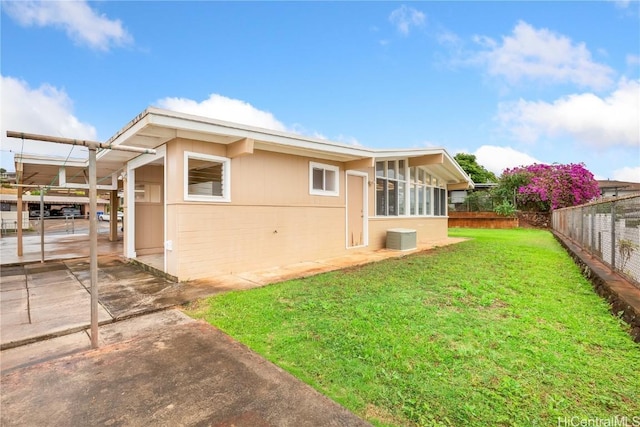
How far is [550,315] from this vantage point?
3.59 metres

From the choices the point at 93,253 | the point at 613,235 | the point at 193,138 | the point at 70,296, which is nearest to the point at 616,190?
the point at 613,235

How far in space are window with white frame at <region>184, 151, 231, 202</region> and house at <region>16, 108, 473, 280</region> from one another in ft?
0.07

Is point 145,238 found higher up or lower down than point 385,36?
lower down

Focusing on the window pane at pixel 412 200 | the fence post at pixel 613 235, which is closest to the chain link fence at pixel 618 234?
the fence post at pixel 613 235

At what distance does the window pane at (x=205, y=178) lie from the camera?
5.87 meters

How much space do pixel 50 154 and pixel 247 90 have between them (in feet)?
27.6

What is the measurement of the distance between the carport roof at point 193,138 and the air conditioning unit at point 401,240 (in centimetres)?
237

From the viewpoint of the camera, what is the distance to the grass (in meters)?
1.95

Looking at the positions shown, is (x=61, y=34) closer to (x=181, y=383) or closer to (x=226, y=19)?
(x=226, y=19)

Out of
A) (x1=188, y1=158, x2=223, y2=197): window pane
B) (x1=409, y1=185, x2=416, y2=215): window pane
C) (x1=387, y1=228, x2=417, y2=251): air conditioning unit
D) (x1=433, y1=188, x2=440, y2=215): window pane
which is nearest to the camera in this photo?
(x1=188, y1=158, x2=223, y2=197): window pane

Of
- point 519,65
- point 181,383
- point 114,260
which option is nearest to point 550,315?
point 181,383

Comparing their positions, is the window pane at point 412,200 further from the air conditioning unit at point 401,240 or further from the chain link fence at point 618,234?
the chain link fence at point 618,234

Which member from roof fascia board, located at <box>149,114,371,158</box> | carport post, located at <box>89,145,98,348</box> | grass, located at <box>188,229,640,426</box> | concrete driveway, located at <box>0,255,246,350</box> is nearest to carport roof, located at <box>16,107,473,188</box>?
roof fascia board, located at <box>149,114,371,158</box>

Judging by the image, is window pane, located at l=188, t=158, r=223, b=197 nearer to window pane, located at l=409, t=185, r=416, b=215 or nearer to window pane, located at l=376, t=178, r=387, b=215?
window pane, located at l=376, t=178, r=387, b=215
